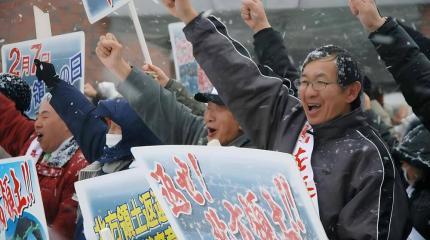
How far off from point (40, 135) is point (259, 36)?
5.04ft

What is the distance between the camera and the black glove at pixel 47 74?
4023 mm

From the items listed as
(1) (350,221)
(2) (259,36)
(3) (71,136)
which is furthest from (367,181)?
(3) (71,136)

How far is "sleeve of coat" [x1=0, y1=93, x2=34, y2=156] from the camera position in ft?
14.8

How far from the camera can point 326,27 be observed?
11.6 feet

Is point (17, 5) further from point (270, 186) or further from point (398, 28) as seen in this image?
point (270, 186)

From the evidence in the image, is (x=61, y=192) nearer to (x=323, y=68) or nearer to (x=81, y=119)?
(x=81, y=119)

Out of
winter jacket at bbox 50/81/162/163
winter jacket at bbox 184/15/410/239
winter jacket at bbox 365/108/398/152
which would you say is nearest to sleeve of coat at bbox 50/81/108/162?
winter jacket at bbox 50/81/162/163

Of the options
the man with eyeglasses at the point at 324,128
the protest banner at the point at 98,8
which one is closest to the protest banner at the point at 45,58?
the protest banner at the point at 98,8

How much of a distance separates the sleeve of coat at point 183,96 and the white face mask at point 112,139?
37 cm

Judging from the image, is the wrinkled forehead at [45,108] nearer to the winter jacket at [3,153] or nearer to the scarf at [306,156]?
the winter jacket at [3,153]

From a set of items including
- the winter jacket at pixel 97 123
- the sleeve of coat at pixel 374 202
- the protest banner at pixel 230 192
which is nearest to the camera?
the protest banner at pixel 230 192

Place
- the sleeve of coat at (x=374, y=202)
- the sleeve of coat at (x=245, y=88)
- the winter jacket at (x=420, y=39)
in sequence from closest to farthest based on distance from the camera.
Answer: the sleeve of coat at (x=374, y=202)
the sleeve of coat at (x=245, y=88)
the winter jacket at (x=420, y=39)

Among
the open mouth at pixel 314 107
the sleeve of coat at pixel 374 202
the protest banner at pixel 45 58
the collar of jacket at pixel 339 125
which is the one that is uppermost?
the open mouth at pixel 314 107

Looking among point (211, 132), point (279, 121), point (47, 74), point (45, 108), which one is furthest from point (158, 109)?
point (45, 108)
